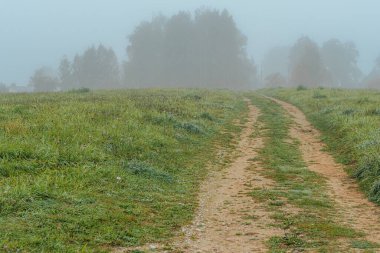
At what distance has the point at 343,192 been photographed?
12.8 m

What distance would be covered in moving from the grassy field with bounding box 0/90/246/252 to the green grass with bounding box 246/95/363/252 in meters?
2.21

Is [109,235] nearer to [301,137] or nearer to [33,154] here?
[33,154]

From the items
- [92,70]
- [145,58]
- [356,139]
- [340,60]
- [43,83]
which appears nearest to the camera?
[356,139]

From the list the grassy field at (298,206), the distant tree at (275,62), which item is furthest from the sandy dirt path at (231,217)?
the distant tree at (275,62)

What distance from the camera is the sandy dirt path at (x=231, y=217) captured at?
27.9 feet

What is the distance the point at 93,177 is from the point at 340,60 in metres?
132

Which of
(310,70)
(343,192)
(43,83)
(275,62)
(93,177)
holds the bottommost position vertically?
(343,192)

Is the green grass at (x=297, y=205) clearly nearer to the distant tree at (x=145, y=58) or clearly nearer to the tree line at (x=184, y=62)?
the tree line at (x=184, y=62)

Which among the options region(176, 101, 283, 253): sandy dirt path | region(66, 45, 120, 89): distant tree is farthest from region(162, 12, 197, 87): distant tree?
region(176, 101, 283, 253): sandy dirt path

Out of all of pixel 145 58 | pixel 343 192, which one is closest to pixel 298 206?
pixel 343 192

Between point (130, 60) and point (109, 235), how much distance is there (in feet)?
379

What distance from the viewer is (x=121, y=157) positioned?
14953 millimetres

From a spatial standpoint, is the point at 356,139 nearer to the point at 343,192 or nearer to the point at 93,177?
the point at 343,192

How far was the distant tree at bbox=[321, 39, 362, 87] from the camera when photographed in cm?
13238
